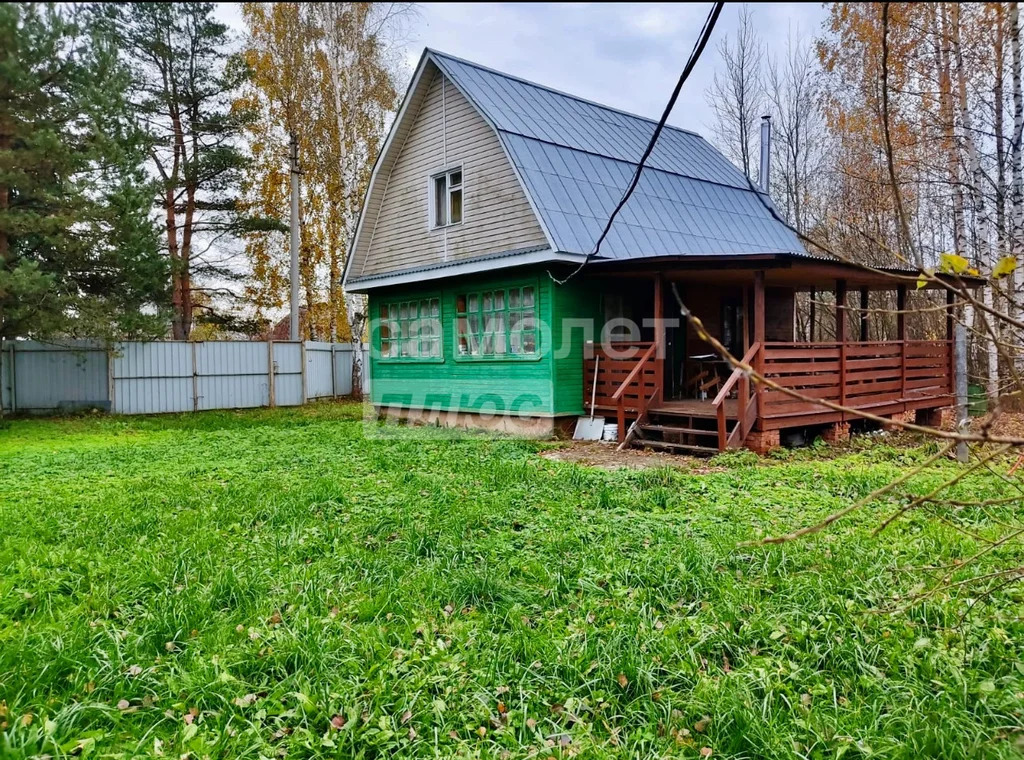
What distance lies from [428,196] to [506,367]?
13.9 ft

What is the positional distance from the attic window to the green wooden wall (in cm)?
125

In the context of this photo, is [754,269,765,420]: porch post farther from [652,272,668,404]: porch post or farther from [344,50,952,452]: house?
[652,272,668,404]: porch post

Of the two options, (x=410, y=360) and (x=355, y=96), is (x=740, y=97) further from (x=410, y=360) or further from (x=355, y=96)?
(x=410, y=360)

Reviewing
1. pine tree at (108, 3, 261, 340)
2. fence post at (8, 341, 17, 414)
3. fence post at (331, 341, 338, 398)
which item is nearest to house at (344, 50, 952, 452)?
fence post at (331, 341, 338, 398)

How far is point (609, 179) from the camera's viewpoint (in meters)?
12.0

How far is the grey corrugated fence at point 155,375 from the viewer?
1525 centimetres

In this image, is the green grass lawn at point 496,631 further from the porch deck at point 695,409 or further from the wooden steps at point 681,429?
the porch deck at point 695,409

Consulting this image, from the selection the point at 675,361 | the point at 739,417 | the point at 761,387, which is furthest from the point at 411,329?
the point at 761,387

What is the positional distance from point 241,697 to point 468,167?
1077 centimetres

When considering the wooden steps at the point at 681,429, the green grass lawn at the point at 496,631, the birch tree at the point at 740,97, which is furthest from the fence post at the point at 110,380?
the birch tree at the point at 740,97

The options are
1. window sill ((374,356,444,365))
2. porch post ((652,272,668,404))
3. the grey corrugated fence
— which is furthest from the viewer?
the grey corrugated fence

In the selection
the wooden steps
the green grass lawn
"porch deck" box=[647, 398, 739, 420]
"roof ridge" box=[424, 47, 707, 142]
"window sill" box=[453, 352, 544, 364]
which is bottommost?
the green grass lawn

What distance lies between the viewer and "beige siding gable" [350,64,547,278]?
36.7ft

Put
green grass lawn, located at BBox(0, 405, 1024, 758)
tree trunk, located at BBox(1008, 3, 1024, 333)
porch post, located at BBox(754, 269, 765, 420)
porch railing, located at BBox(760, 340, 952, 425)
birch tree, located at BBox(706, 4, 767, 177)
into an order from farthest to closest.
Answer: birch tree, located at BBox(706, 4, 767, 177) < tree trunk, located at BBox(1008, 3, 1024, 333) < porch railing, located at BBox(760, 340, 952, 425) < porch post, located at BBox(754, 269, 765, 420) < green grass lawn, located at BBox(0, 405, 1024, 758)
